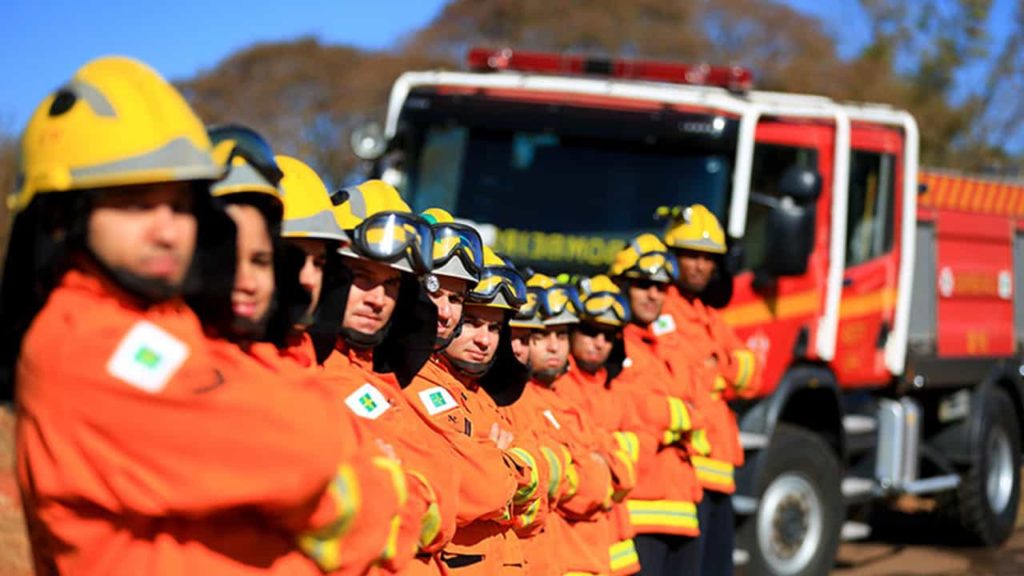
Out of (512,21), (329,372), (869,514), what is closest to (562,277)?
(329,372)

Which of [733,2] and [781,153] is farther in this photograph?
[733,2]

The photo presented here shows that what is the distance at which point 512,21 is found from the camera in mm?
46875

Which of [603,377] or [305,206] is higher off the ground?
[305,206]

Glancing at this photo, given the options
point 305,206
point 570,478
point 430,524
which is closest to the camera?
point 305,206

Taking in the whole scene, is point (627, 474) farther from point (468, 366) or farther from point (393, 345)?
point (393, 345)

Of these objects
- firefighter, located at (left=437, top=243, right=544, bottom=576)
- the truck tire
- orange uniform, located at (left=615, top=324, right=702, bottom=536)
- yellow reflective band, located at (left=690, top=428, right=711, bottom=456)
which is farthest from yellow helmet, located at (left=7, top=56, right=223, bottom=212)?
the truck tire

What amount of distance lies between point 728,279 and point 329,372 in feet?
14.9

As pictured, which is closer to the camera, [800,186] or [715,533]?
[715,533]

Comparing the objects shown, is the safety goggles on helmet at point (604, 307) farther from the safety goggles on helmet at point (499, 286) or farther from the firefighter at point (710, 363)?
the safety goggles on helmet at point (499, 286)

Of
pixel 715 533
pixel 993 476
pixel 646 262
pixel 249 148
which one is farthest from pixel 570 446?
pixel 993 476

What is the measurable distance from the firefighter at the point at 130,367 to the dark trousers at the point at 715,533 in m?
4.98

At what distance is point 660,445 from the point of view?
273 inches

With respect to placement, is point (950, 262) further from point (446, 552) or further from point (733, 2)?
point (733, 2)

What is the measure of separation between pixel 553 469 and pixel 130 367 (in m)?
Answer: 2.77
